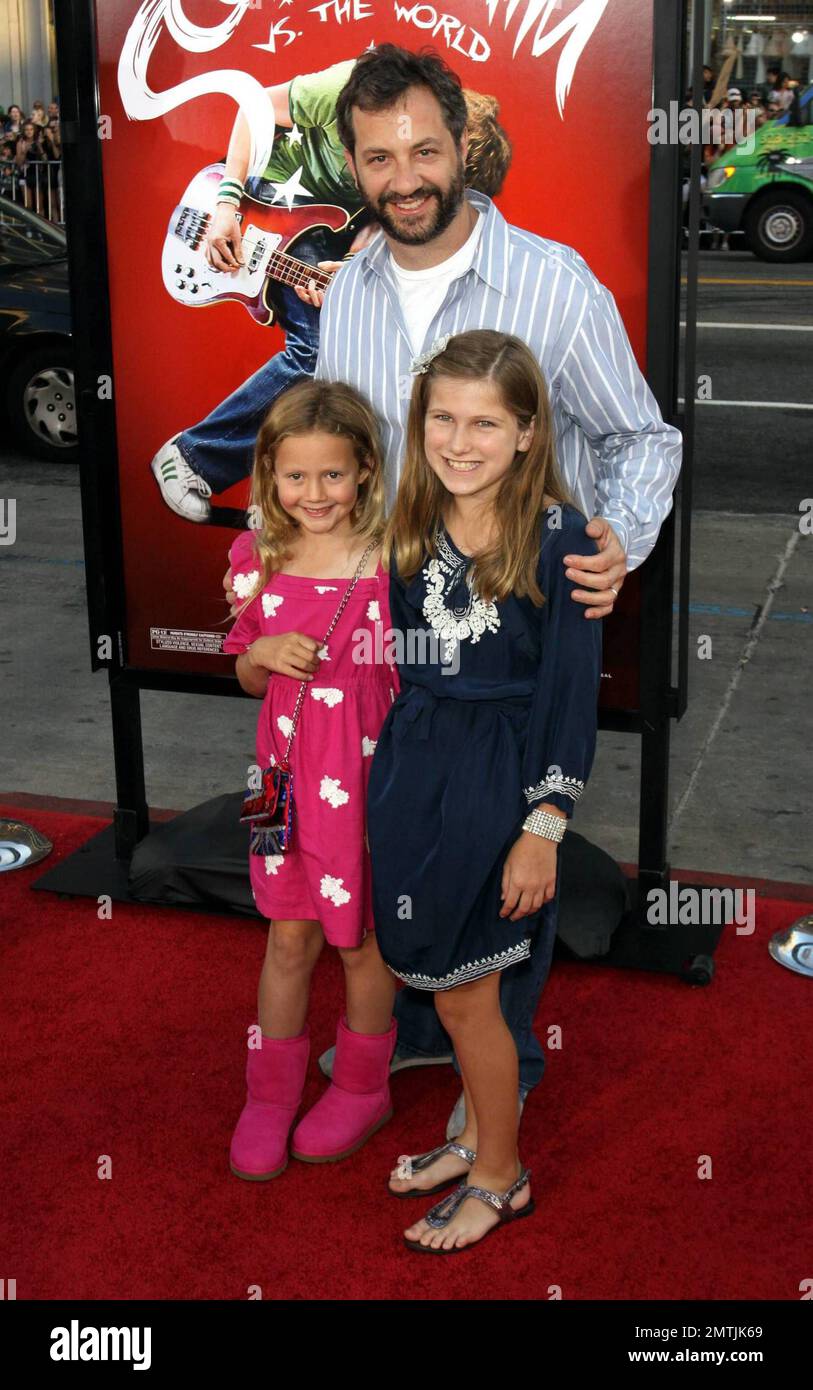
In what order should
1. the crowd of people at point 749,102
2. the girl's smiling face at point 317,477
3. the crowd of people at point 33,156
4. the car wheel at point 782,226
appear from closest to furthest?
1. the girl's smiling face at point 317,477
2. the crowd of people at point 33,156
3. the car wheel at point 782,226
4. the crowd of people at point 749,102

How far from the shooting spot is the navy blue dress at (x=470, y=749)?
119 inches

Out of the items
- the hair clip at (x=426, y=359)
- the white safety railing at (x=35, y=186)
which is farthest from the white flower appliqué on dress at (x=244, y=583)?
the white safety railing at (x=35, y=186)

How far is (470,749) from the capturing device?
3092mm

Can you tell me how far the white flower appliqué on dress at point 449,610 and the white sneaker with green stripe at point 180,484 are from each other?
1.46 m

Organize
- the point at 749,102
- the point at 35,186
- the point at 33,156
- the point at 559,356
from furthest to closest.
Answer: the point at 749,102
the point at 33,156
the point at 35,186
the point at 559,356

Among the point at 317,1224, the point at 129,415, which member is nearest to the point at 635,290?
the point at 129,415

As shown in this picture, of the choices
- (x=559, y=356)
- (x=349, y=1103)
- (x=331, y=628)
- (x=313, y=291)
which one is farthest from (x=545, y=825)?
(x=313, y=291)

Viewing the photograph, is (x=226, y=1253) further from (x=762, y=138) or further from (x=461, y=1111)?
(x=762, y=138)

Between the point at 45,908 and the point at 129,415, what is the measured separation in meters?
1.44

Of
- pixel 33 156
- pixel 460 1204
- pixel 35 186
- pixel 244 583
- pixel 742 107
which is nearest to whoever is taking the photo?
pixel 460 1204

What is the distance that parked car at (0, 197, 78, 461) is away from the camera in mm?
10047

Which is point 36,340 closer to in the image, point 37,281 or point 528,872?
point 37,281

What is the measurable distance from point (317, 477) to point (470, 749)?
67cm

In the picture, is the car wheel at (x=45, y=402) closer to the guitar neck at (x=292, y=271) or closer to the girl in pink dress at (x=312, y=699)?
the guitar neck at (x=292, y=271)
